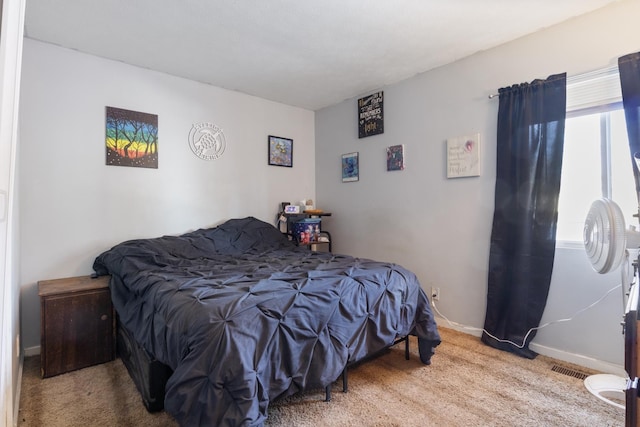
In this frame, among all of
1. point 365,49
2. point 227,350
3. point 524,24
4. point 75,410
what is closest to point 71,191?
point 75,410

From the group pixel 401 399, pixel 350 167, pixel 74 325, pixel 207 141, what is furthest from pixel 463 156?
pixel 74 325

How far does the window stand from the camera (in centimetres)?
206

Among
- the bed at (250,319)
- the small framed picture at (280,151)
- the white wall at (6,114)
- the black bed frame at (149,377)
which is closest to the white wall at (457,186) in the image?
the small framed picture at (280,151)

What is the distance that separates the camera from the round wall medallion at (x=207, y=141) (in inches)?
123

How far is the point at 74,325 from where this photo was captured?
2162 millimetres

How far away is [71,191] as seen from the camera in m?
2.50

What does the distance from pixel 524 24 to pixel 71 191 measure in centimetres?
356

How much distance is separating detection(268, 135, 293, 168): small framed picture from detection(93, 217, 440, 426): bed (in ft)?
4.88

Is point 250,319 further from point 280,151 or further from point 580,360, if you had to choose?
point 280,151

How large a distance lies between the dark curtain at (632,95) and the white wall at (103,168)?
119 inches

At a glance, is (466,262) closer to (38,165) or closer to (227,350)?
(227,350)

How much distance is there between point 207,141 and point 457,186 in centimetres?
241

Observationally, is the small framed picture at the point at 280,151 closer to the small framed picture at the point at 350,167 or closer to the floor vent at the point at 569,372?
the small framed picture at the point at 350,167

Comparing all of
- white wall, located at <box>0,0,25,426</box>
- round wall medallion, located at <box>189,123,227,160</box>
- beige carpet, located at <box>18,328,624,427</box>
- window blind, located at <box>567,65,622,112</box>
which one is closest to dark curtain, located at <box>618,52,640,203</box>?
window blind, located at <box>567,65,622,112</box>
